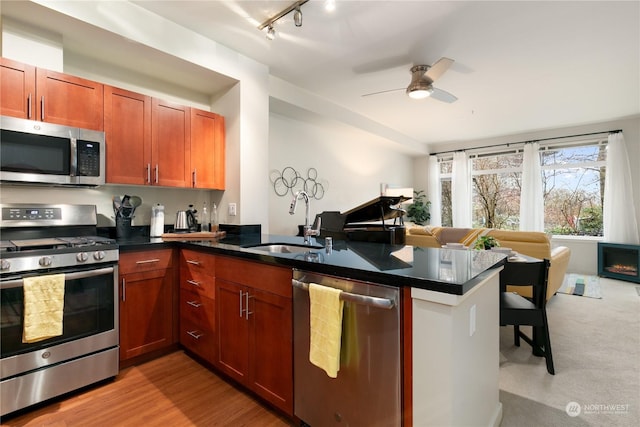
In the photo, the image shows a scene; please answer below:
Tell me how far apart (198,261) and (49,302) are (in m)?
0.83

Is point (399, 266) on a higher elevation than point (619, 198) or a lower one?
lower

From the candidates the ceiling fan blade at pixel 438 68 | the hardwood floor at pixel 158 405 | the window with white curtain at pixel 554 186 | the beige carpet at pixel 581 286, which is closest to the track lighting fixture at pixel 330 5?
the ceiling fan blade at pixel 438 68

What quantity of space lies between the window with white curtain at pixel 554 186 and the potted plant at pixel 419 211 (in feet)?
3.51

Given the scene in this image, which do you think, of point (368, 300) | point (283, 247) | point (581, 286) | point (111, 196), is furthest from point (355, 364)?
point (581, 286)

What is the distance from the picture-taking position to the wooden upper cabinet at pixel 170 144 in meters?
2.61

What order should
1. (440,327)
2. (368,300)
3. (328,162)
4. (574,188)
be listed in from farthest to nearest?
(574,188) < (328,162) < (368,300) < (440,327)

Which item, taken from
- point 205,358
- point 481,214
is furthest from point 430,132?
point 205,358

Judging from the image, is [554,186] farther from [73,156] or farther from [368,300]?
[73,156]

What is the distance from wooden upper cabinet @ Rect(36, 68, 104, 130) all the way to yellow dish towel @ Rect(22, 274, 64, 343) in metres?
1.13

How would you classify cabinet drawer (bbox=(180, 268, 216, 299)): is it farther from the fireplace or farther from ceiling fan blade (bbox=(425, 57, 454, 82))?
the fireplace

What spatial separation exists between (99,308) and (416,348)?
79.7 inches

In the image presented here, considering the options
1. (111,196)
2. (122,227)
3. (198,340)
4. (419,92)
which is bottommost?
(198,340)

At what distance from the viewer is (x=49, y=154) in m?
2.04

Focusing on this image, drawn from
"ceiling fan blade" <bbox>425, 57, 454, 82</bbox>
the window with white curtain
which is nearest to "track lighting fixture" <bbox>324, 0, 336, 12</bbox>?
"ceiling fan blade" <bbox>425, 57, 454, 82</bbox>
